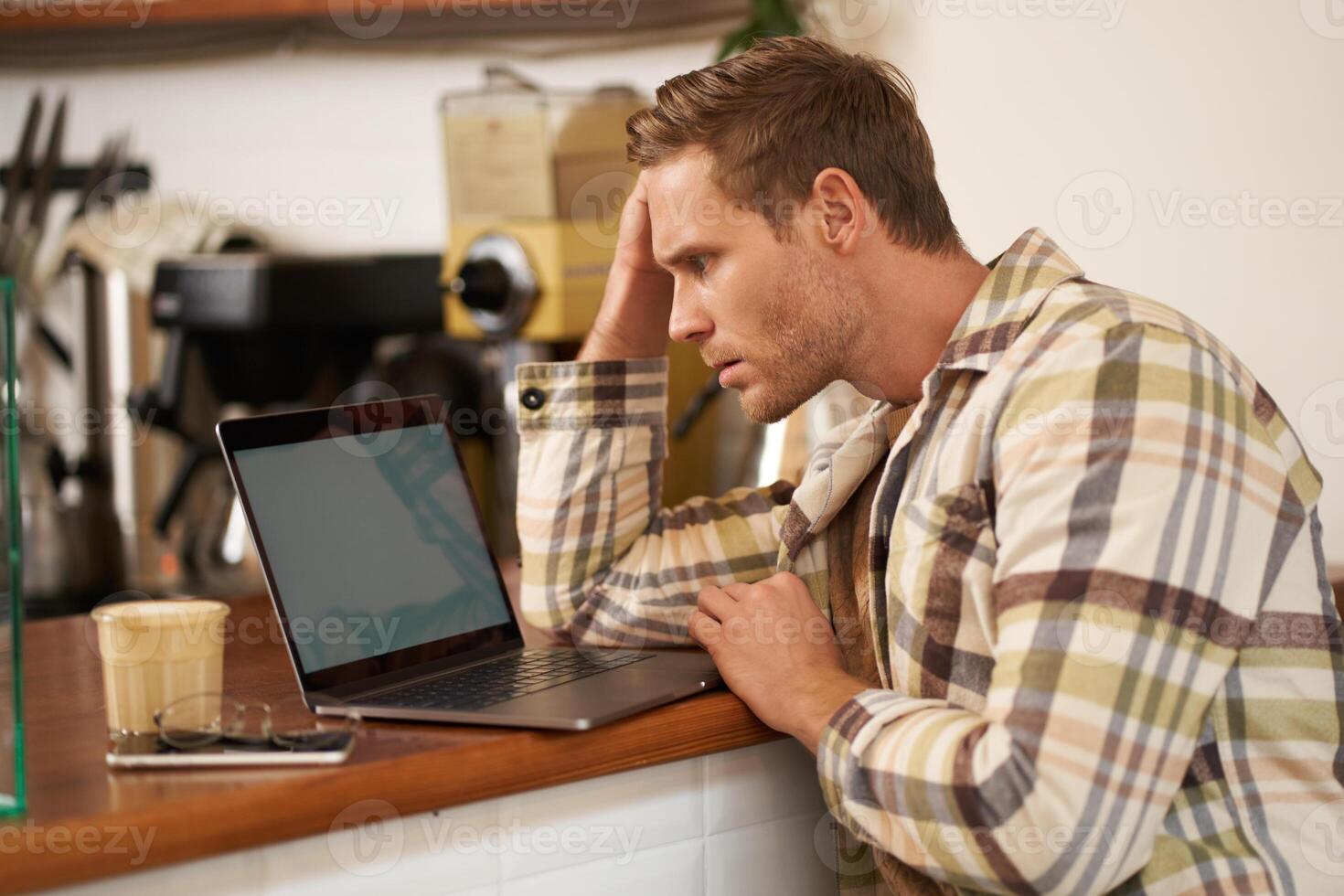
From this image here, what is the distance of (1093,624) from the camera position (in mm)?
767

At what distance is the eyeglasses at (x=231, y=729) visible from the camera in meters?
0.80

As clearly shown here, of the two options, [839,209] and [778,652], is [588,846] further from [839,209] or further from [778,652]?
[839,209]

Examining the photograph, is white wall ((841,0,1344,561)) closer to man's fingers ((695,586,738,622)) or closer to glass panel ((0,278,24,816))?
man's fingers ((695,586,738,622))

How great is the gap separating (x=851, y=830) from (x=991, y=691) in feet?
0.45

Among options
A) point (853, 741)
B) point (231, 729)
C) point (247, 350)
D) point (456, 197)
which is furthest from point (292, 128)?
point (853, 741)

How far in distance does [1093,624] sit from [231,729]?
499mm

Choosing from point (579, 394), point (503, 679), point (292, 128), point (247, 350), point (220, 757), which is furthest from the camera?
point (292, 128)

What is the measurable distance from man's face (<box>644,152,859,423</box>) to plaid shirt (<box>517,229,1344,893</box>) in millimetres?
122

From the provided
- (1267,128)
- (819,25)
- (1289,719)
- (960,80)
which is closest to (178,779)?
(1289,719)

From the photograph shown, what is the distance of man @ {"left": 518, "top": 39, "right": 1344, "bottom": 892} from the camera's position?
2.55 ft

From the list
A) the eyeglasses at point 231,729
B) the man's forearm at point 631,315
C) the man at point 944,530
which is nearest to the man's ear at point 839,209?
the man at point 944,530

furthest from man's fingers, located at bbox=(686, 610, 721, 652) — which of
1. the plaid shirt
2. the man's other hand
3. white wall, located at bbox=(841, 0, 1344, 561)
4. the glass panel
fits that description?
white wall, located at bbox=(841, 0, 1344, 561)

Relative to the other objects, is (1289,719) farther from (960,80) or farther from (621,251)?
(960,80)

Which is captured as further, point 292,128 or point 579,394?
point 292,128
